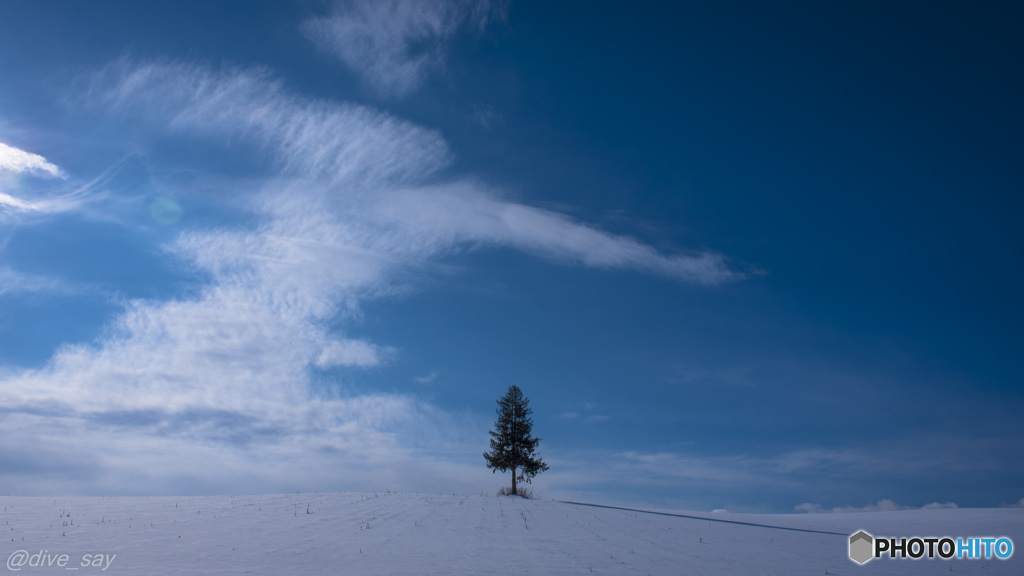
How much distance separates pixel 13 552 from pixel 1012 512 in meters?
54.8

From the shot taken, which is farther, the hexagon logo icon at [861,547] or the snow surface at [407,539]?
the hexagon logo icon at [861,547]

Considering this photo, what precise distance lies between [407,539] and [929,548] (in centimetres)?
2090

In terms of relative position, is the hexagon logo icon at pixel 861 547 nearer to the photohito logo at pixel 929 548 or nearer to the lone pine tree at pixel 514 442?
the photohito logo at pixel 929 548

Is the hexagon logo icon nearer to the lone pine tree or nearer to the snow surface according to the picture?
the snow surface

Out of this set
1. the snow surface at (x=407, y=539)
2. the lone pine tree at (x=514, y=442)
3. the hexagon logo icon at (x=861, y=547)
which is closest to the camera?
the snow surface at (x=407, y=539)

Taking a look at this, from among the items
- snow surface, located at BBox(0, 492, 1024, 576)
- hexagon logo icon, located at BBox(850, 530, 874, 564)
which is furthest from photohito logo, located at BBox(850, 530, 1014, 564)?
snow surface, located at BBox(0, 492, 1024, 576)

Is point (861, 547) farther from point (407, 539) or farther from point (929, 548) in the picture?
point (407, 539)

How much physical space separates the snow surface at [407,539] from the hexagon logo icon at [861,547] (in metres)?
0.44

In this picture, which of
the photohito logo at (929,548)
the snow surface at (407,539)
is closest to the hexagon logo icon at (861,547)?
the photohito logo at (929,548)

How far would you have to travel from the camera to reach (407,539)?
59.7ft

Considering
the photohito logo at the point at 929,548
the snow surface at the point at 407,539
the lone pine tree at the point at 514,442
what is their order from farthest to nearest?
the lone pine tree at the point at 514,442, the photohito logo at the point at 929,548, the snow surface at the point at 407,539

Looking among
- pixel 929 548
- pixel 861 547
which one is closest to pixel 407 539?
pixel 861 547

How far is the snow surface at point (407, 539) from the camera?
48.5 feet

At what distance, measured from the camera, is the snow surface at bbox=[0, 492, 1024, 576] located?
48.5 ft
